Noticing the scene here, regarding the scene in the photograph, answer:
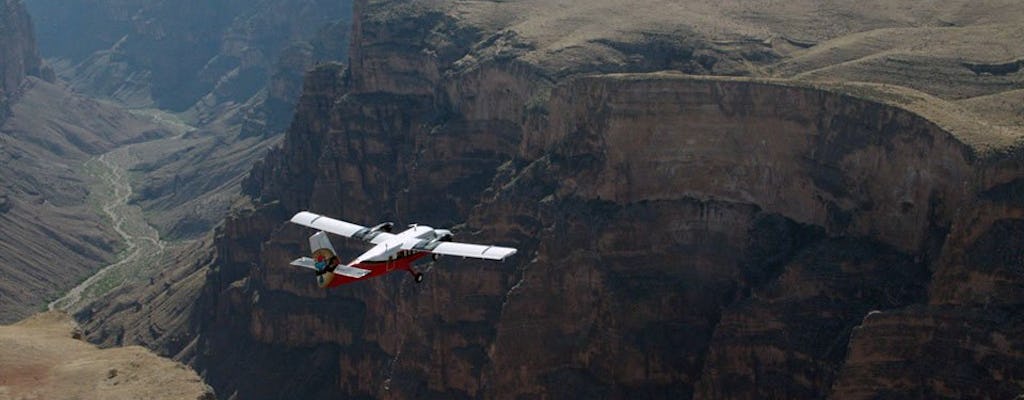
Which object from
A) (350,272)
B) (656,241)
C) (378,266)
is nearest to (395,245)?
(378,266)

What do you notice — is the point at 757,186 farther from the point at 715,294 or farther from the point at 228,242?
the point at 228,242

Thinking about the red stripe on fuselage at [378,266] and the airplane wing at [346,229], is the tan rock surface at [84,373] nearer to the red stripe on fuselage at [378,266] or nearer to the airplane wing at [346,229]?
the red stripe on fuselage at [378,266]

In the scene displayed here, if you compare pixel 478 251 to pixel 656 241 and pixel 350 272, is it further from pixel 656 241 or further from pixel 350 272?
pixel 656 241

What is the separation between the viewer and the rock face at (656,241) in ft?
275

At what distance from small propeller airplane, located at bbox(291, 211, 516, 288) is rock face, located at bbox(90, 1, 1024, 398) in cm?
2253

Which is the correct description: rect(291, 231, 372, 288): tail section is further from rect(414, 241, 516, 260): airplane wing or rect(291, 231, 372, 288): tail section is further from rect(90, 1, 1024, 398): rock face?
rect(90, 1, 1024, 398): rock face

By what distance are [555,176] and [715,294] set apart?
1684cm

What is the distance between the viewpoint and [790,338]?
298 ft

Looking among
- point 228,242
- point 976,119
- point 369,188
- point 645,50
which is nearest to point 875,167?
point 976,119

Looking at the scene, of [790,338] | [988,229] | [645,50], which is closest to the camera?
[988,229]

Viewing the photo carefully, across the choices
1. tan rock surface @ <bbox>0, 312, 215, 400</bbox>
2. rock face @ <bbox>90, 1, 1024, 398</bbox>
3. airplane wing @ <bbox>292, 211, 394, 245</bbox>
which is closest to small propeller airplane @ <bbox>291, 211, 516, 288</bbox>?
airplane wing @ <bbox>292, 211, 394, 245</bbox>

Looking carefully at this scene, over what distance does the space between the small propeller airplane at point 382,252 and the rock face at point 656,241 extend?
887 inches

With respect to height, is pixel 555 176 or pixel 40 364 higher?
pixel 555 176

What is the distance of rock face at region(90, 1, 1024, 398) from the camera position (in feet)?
275
